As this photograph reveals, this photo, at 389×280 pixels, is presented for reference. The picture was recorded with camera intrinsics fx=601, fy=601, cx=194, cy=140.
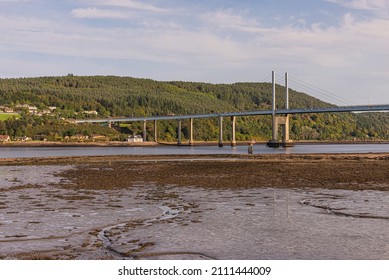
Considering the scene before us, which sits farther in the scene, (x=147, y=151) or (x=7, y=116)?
(x=7, y=116)

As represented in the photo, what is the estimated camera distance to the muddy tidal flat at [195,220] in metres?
13.9

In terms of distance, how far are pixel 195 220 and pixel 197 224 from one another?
737 millimetres

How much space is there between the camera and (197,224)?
690 inches

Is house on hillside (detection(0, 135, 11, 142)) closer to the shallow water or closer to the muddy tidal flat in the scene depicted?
the muddy tidal flat

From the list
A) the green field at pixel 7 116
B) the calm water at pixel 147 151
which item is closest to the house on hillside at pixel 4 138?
the green field at pixel 7 116

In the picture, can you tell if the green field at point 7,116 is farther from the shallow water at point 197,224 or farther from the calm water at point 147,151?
the shallow water at point 197,224

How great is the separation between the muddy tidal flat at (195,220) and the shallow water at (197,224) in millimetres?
25

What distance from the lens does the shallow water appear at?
13.8 m

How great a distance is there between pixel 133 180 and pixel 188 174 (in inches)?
218

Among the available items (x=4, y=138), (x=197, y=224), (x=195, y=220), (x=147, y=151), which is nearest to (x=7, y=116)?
(x=4, y=138)

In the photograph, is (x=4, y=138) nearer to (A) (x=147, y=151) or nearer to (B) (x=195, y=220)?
(A) (x=147, y=151)

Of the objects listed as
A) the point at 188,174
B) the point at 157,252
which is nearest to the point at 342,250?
the point at 157,252

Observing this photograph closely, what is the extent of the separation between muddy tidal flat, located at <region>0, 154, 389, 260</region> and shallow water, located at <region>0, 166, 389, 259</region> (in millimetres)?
25

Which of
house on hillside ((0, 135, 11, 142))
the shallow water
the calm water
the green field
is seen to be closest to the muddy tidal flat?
the shallow water
